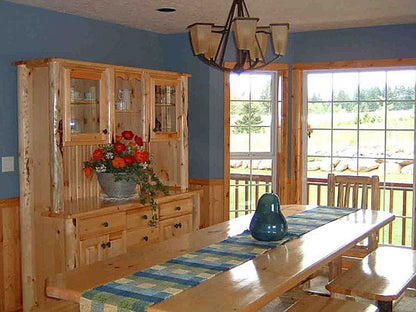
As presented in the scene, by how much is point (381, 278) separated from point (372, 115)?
2346mm

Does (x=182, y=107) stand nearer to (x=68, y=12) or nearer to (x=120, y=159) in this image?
(x=120, y=159)

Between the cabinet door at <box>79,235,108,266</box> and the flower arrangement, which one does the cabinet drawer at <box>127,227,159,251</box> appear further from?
the cabinet door at <box>79,235,108,266</box>

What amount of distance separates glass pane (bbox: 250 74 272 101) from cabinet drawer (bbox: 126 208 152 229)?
1826mm

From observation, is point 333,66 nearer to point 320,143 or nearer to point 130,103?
point 320,143

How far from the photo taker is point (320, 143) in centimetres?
556

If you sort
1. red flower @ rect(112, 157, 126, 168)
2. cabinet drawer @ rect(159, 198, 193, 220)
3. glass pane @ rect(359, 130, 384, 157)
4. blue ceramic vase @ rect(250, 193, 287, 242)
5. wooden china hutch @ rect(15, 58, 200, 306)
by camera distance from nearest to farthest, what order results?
blue ceramic vase @ rect(250, 193, 287, 242), wooden china hutch @ rect(15, 58, 200, 306), red flower @ rect(112, 157, 126, 168), cabinet drawer @ rect(159, 198, 193, 220), glass pane @ rect(359, 130, 384, 157)

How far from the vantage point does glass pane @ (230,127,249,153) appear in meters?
5.54

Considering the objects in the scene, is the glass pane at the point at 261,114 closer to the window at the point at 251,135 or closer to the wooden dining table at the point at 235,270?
the window at the point at 251,135

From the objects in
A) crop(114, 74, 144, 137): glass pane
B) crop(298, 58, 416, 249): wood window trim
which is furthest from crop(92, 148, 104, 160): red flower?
crop(298, 58, 416, 249): wood window trim

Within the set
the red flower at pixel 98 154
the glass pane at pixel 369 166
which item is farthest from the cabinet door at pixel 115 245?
the glass pane at pixel 369 166

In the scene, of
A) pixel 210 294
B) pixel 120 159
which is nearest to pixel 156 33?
pixel 120 159

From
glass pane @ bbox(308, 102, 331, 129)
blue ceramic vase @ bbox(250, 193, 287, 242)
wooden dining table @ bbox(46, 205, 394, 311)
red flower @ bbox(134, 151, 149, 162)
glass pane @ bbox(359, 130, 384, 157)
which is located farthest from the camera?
glass pane @ bbox(308, 102, 331, 129)

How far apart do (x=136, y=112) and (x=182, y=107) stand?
16.6 inches

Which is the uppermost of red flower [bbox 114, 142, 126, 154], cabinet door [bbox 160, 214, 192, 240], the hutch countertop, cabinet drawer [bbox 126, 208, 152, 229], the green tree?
the green tree
